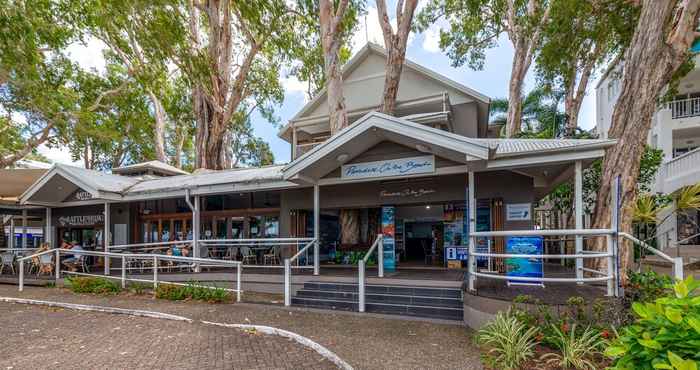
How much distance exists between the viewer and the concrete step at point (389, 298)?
297 inches

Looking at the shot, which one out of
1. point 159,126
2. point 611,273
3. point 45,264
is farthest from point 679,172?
point 159,126

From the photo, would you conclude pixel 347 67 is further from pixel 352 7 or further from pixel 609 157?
pixel 609 157

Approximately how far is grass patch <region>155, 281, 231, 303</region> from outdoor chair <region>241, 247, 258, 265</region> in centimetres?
312

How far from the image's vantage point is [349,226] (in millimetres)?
13406

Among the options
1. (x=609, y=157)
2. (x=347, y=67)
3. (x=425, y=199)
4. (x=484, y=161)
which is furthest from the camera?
(x=347, y=67)

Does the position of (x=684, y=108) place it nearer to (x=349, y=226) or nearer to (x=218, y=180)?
(x=349, y=226)

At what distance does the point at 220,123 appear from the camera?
21422 mm

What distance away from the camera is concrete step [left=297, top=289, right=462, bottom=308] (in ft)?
24.7

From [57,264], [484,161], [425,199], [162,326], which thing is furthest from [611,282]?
[57,264]

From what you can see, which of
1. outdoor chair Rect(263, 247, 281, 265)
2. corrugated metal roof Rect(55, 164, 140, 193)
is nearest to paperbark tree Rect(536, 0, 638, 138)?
outdoor chair Rect(263, 247, 281, 265)

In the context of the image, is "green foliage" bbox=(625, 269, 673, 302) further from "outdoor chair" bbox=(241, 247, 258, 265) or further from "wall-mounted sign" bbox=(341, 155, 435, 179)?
"outdoor chair" bbox=(241, 247, 258, 265)

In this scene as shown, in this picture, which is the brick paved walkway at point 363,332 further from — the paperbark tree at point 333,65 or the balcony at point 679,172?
the balcony at point 679,172

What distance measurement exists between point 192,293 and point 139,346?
3659mm

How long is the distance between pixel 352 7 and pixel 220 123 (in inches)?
404
